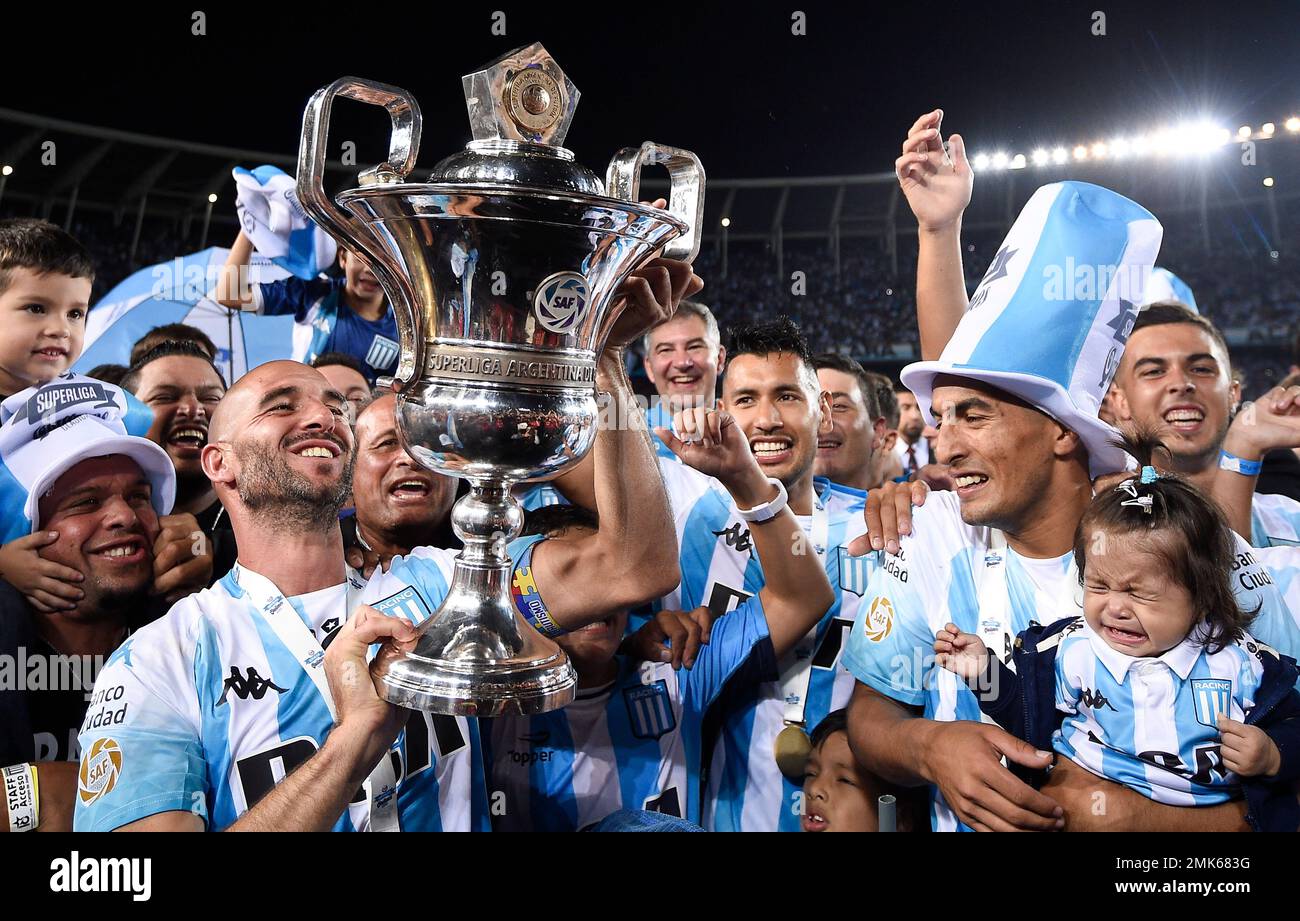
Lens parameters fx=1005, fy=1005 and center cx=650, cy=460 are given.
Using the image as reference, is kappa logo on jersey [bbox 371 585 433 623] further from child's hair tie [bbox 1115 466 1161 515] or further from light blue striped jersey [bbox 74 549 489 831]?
child's hair tie [bbox 1115 466 1161 515]

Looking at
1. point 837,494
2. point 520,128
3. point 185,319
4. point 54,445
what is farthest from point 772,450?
point 185,319

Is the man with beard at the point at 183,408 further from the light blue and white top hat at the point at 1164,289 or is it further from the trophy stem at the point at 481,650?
the light blue and white top hat at the point at 1164,289

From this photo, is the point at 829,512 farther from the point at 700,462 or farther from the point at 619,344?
the point at 619,344

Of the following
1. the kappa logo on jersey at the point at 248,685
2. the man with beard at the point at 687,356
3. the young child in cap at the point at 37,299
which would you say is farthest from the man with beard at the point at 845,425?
the young child in cap at the point at 37,299

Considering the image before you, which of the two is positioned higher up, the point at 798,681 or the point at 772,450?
→ the point at 772,450

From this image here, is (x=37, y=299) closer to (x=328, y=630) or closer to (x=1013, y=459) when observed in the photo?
(x=328, y=630)

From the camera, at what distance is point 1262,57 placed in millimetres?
4477

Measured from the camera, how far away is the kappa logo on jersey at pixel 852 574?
243cm

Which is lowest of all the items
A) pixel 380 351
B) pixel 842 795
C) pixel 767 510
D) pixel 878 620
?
pixel 842 795

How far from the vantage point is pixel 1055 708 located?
5.92 ft

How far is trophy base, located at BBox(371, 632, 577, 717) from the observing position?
1006 millimetres

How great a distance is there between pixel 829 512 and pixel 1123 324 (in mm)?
984

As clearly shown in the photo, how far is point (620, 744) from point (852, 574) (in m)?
0.74

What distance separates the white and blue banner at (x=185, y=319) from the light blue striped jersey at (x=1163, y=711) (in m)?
3.36
